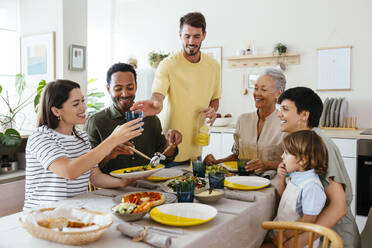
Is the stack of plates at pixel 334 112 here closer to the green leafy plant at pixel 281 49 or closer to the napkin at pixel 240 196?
the green leafy plant at pixel 281 49

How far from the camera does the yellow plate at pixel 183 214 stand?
123cm

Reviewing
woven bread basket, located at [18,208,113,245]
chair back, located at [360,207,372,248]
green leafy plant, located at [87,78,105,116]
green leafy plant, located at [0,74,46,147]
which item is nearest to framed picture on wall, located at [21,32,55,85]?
green leafy plant, located at [0,74,46,147]

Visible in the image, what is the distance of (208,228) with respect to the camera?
122 cm

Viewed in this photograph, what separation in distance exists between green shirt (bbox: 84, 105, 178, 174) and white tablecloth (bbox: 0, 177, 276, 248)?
45 cm

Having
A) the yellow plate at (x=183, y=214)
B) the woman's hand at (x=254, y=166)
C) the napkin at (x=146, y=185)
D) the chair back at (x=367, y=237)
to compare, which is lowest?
the chair back at (x=367, y=237)

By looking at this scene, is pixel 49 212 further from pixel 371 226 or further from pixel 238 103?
pixel 238 103

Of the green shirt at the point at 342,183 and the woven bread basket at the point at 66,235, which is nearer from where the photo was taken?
the woven bread basket at the point at 66,235

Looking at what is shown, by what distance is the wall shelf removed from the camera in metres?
4.41

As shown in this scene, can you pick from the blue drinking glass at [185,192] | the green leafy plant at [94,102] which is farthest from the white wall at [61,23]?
the blue drinking glass at [185,192]

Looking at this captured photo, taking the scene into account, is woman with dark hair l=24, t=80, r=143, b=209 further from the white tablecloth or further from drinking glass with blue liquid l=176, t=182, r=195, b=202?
drinking glass with blue liquid l=176, t=182, r=195, b=202

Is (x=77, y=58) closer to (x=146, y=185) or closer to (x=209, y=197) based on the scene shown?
(x=146, y=185)

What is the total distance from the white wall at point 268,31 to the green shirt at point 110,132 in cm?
261

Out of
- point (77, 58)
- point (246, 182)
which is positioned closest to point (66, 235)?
point (246, 182)

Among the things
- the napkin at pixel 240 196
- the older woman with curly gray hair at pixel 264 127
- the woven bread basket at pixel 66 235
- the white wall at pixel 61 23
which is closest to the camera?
the woven bread basket at pixel 66 235
